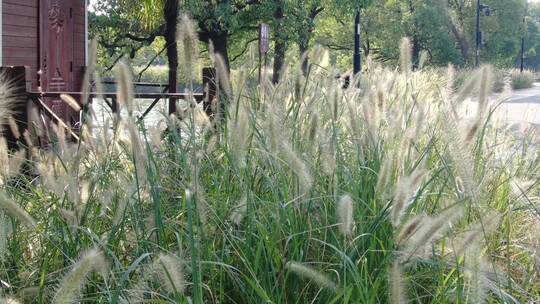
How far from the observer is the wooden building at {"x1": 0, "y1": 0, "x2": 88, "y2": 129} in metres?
8.82

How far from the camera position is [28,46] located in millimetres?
9383

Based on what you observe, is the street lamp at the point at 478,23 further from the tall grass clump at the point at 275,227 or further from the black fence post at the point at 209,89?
the tall grass clump at the point at 275,227

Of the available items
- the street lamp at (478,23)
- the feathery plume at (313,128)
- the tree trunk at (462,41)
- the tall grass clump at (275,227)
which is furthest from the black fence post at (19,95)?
the tree trunk at (462,41)

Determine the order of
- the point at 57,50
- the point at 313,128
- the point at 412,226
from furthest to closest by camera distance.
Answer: the point at 57,50, the point at 313,128, the point at 412,226

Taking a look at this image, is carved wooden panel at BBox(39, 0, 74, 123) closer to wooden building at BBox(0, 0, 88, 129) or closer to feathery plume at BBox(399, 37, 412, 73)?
wooden building at BBox(0, 0, 88, 129)

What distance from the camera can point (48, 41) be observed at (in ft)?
32.9

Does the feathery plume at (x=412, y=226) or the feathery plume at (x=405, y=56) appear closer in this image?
the feathery plume at (x=412, y=226)

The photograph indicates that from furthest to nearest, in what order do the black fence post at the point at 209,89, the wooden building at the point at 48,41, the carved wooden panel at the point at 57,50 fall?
the carved wooden panel at the point at 57,50, the wooden building at the point at 48,41, the black fence post at the point at 209,89

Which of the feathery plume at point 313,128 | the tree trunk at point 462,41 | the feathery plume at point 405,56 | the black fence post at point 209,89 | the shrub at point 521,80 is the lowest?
the feathery plume at point 313,128

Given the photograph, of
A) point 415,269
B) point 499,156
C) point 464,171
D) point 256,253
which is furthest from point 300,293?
point 499,156

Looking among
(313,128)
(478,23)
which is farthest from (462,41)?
(313,128)

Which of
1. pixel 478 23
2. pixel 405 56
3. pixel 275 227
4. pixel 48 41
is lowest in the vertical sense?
pixel 275 227

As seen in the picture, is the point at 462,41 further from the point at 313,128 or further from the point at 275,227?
the point at 275,227

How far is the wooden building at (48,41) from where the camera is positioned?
882 centimetres
